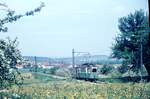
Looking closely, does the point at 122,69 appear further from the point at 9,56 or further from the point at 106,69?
the point at 9,56

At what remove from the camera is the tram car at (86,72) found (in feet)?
19.1

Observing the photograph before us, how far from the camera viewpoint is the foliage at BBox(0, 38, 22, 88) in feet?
10.5

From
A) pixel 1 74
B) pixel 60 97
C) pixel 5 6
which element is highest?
pixel 5 6

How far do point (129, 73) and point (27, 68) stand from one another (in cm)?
438

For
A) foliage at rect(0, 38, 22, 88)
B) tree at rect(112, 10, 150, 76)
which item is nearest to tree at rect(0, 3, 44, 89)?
foliage at rect(0, 38, 22, 88)

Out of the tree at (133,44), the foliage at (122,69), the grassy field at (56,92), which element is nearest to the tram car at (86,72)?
the foliage at (122,69)

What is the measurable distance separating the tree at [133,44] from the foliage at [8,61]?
215 inches

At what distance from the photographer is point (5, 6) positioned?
3.26m

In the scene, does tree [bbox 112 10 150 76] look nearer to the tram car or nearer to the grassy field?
the tram car

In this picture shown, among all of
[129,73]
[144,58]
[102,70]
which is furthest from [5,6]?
[144,58]

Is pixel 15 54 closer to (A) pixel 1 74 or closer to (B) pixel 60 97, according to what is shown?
(A) pixel 1 74

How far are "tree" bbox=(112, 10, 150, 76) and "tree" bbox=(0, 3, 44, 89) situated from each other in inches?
215

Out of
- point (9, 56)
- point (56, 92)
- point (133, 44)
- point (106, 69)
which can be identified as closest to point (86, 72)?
point (106, 69)

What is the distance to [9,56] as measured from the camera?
324cm
